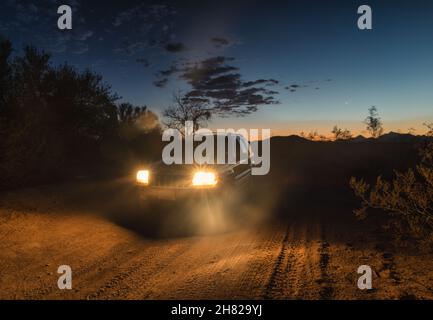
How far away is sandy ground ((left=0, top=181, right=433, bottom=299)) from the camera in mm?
3902

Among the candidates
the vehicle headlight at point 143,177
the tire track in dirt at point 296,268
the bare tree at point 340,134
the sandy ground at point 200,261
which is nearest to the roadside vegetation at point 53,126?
the sandy ground at point 200,261

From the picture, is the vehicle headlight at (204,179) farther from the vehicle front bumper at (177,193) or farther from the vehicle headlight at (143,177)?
the vehicle headlight at (143,177)

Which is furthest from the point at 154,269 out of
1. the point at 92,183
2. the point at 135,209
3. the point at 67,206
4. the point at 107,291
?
the point at 92,183

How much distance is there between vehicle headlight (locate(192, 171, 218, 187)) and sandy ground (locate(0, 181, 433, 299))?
113 centimetres

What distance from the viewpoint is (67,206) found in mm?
8570

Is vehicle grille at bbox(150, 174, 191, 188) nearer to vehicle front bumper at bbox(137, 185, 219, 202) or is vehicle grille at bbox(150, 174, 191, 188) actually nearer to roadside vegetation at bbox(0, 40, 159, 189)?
vehicle front bumper at bbox(137, 185, 219, 202)

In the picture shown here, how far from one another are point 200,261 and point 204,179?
82.7 inches

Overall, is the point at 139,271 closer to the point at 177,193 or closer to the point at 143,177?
the point at 177,193

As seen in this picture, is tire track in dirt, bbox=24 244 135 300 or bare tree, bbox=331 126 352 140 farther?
bare tree, bbox=331 126 352 140

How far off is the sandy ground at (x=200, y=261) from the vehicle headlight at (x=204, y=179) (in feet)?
3.69

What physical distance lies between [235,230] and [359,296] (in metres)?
3.61

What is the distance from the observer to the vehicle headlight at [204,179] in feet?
22.2

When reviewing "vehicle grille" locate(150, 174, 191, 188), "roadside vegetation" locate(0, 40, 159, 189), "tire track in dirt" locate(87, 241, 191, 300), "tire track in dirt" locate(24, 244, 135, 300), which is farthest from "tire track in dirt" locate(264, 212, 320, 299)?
"roadside vegetation" locate(0, 40, 159, 189)

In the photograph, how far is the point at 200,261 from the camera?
5113 millimetres
